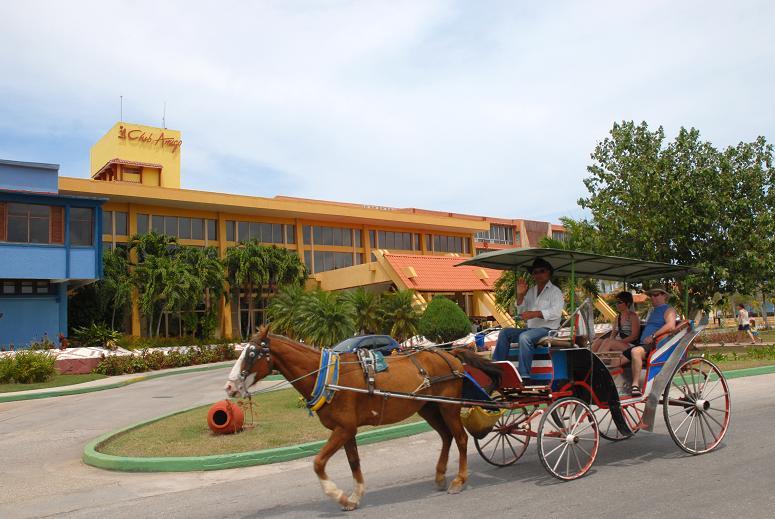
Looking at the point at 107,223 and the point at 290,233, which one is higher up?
the point at 290,233

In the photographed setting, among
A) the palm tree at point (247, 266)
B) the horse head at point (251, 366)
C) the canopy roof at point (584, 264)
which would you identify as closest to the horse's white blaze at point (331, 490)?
the horse head at point (251, 366)

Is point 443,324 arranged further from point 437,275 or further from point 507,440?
point 507,440

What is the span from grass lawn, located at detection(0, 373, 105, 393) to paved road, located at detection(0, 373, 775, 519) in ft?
38.3

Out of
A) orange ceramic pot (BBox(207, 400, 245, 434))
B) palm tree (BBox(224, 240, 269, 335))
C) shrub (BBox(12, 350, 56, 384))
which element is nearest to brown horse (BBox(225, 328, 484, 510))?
orange ceramic pot (BBox(207, 400, 245, 434))

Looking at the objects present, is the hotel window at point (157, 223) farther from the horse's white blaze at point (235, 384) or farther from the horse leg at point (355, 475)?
the horse leg at point (355, 475)

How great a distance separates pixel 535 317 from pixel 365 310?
16.2m

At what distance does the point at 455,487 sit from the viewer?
273 inches

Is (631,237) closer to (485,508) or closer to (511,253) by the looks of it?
(511,253)

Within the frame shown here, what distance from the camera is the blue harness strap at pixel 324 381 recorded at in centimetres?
646

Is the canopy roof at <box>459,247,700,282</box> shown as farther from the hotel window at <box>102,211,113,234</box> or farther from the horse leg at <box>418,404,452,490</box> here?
the hotel window at <box>102,211,113,234</box>

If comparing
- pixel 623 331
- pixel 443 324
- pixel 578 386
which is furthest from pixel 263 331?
pixel 443 324

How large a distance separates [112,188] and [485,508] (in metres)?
40.5

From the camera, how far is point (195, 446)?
10062mm

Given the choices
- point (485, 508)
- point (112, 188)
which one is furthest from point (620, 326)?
point (112, 188)
